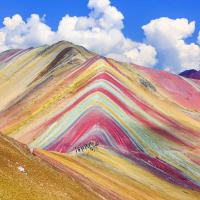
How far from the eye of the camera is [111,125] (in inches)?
4163

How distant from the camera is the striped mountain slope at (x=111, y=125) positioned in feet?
265

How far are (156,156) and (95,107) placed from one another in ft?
61.0

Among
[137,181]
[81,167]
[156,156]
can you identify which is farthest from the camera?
[156,156]

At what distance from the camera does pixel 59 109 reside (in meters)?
125

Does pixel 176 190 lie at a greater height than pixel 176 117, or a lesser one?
lesser

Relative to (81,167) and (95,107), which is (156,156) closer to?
(95,107)

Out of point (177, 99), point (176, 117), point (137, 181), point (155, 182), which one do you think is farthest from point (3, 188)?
point (177, 99)

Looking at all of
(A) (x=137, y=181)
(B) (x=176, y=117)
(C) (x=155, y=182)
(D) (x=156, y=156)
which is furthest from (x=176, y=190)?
(B) (x=176, y=117)

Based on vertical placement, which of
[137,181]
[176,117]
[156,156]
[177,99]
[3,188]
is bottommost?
[3,188]

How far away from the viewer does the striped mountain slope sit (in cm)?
8081

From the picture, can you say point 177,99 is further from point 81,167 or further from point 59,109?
point 81,167

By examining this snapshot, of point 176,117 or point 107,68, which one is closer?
point 176,117

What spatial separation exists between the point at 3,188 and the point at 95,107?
253ft

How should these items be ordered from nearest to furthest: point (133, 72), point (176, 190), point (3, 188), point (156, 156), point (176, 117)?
point (3, 188)
point (176, 190)
point (156, 156)
point (176, 117)
point (133, 72)
